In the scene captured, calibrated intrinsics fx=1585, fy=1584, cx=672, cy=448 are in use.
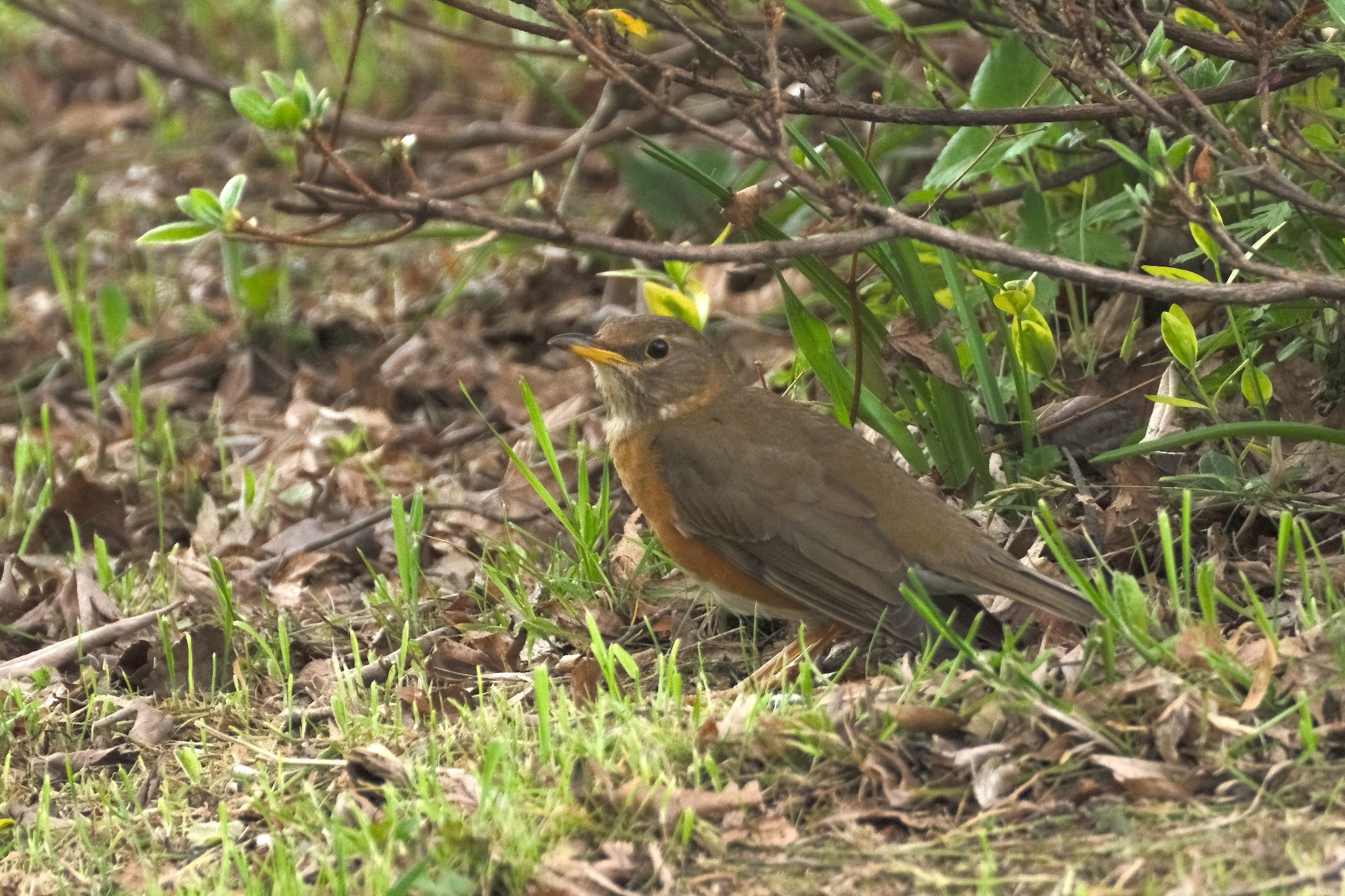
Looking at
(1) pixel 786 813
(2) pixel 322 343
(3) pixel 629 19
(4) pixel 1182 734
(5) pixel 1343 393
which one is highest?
(3) pixel 629 19

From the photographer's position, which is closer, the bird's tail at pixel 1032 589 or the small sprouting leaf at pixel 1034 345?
the bird's tail at pixel 1032 589

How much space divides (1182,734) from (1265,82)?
1.61m

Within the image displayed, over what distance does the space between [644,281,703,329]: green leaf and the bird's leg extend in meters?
1.30

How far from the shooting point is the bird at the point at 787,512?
4297 millimetres

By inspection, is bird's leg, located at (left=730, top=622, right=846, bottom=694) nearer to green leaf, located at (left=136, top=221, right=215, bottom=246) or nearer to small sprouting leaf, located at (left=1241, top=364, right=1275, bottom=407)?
small sprouting leaf, located at (left=1241, top=364, right=1275, bottom=407)

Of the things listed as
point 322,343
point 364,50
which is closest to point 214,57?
point 364,50

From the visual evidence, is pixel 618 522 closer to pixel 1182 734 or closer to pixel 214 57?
pixel 1182 734

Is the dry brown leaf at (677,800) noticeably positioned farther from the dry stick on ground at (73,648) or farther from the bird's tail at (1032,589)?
the dry stick on ground at (73,648)

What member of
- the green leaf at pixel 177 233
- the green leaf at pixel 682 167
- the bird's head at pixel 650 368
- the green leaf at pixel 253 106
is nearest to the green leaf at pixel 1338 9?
the green leaf at pixel 682 167

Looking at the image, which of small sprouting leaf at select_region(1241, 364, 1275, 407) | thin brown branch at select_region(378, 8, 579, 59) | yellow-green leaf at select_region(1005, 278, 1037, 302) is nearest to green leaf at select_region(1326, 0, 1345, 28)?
small sprouting leaf at select_region(1241, 364, 1275, 407)

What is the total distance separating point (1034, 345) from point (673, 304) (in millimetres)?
1267

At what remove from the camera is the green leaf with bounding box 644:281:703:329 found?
544 centimetres

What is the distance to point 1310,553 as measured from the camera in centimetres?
429

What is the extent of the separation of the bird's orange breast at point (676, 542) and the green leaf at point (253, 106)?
1570mm
